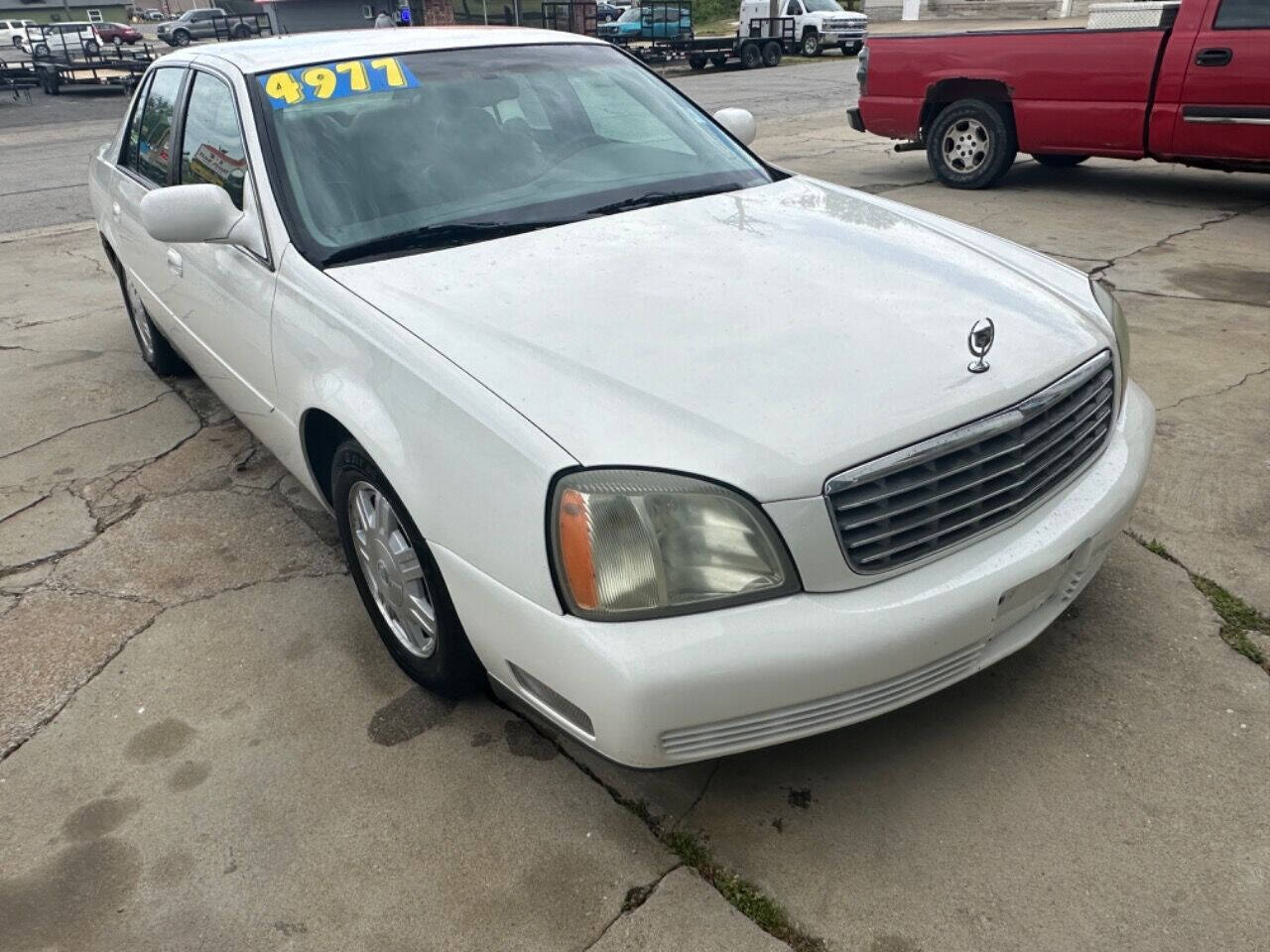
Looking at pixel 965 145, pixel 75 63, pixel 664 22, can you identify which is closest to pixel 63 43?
pixel 75 63

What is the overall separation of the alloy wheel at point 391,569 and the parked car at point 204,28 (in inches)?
1668

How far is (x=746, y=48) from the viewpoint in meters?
25.7

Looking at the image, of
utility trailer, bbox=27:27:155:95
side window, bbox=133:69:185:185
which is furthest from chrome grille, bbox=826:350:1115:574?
utility trailer, bbox=27:27:155:95

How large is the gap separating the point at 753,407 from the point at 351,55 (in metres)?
2.04

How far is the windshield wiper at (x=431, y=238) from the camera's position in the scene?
265 centimetres

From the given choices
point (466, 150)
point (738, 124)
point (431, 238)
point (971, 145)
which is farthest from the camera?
point (971, 145)

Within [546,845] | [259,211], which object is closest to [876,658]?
[546,845]

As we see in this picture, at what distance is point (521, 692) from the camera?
217 cm

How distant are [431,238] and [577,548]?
1.23 meters

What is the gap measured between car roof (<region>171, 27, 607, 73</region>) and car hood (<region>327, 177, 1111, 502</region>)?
0.99 m

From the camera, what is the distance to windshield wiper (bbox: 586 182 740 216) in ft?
9.70

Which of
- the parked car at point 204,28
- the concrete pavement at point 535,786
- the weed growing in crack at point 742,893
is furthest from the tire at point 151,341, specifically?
the parked car at point 204,28

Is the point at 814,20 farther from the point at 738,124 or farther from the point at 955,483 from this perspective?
the point at 955,483

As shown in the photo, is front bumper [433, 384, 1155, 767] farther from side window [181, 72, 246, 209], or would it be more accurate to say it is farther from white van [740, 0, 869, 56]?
white van [740, 0, 869, 56]
